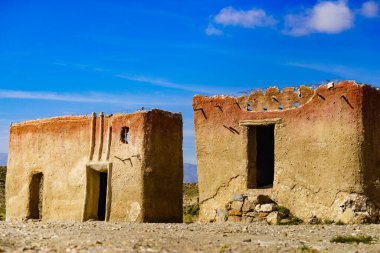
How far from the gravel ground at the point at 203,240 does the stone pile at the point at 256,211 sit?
1.07m

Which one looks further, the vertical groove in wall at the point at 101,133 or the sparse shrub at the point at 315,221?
the vertical groove in wall at the point at 101,133

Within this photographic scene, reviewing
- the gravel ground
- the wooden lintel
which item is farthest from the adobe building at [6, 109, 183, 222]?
the gravel ground

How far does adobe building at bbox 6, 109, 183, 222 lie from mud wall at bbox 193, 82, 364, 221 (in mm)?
1416

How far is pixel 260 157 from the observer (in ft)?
74.3

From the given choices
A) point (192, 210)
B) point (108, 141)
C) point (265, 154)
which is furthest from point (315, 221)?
point (192, 210)

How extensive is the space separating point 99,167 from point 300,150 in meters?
7.35

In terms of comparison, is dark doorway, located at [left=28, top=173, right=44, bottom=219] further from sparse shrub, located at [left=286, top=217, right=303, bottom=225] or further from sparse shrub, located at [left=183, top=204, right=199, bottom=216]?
sparse shrub, located at [left=286, top=217, right=303, bottom=225]

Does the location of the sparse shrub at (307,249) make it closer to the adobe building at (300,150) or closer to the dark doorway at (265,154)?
the adobe building at (300,150)

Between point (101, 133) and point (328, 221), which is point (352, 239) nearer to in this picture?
point (328, 221)

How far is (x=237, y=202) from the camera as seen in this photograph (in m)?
19.5

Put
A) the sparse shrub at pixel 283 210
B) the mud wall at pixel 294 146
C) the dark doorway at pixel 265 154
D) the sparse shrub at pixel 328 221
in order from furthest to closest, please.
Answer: the dark doorway at pixel 265 154 < the sparse shrub at pixel 283 210 < the mud wall at pixel 294 146 < the sparse shrub at pixel 328 221

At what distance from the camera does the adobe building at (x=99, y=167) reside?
2094 centimetres

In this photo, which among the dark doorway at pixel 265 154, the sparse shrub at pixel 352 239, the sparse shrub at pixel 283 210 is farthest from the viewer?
the dark doorway at pixel 265 154

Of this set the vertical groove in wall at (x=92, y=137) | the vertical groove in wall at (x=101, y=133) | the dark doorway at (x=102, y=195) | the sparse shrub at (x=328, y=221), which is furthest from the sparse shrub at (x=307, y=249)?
the dark doorway at (x=102, y=195)
